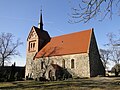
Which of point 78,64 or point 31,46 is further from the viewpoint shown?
point 31,46

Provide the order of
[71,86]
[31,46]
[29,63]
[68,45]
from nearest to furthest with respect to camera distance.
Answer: [71,86] < [68,45] < [29,63] < [31,46]

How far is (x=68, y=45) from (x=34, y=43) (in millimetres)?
10589

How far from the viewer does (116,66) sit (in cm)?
4888

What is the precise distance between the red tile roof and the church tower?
1.76m

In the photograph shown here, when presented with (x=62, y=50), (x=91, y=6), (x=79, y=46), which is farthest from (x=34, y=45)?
(x=91, y=6)

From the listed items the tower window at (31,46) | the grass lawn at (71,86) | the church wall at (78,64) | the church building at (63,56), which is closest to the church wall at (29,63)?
the church building at (63,56)

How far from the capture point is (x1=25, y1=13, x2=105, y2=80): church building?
31327 millimetres

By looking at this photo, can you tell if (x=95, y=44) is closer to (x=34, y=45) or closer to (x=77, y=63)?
(x=77, y=63)

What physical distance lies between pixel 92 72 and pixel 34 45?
1726 centimetres

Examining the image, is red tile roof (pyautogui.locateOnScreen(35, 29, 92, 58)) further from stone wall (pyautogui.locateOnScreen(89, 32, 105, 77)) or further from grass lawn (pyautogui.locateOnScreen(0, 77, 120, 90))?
grass lawn (pyautogui.locateOnScreen(0, 77, 120, 90))

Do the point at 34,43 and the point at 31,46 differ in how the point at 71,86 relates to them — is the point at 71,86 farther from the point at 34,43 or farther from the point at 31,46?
the point at 31,46

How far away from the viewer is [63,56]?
112 ft

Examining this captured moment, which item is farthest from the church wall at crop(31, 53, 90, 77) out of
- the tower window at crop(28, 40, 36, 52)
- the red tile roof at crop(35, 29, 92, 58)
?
the tower window at crop(28, 40, 36, 52)

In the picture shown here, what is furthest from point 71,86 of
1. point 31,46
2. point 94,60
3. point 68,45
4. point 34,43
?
point 31,46
